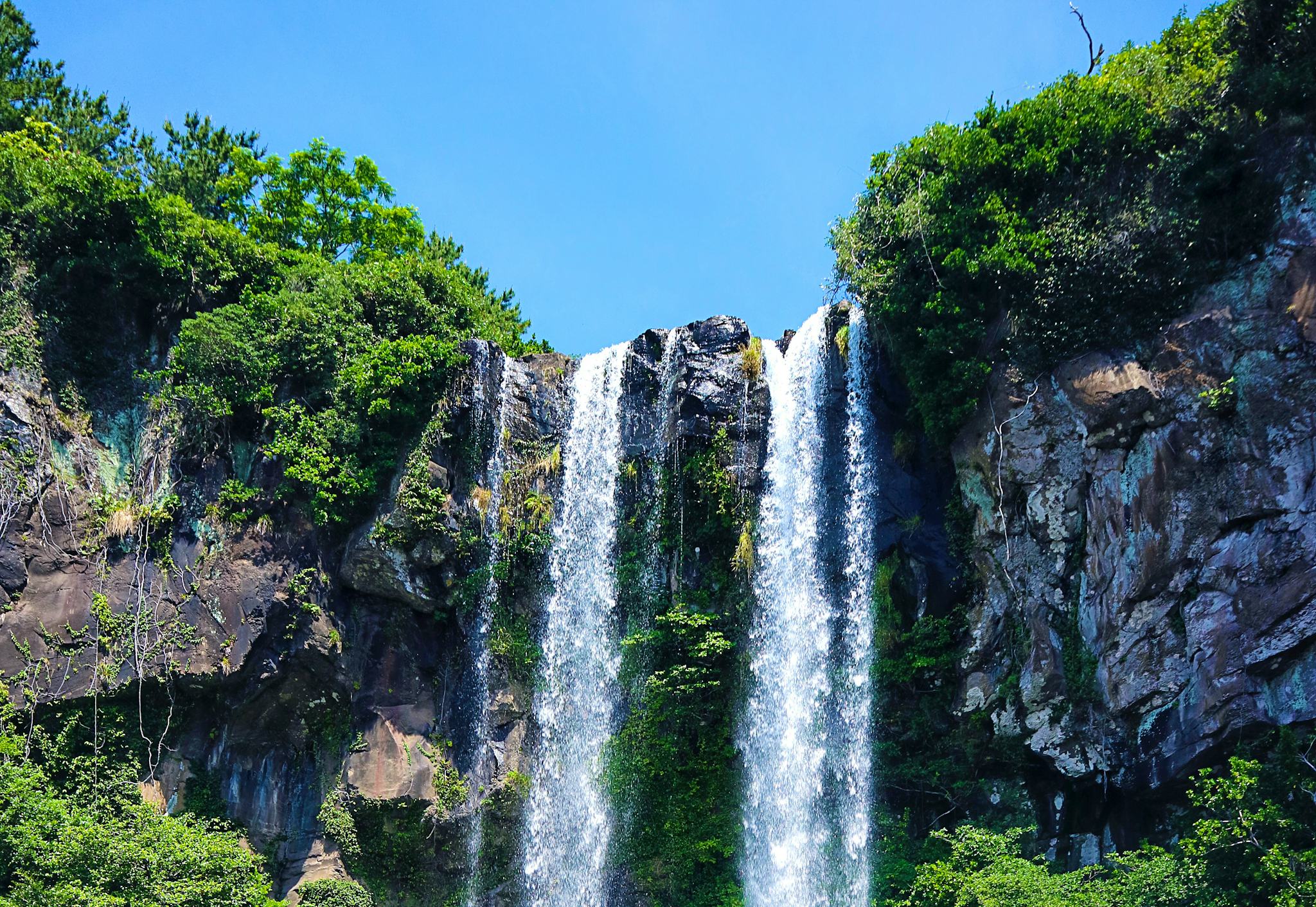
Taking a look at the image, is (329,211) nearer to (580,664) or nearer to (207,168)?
(207,168)

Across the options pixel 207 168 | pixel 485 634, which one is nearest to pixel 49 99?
pixel 207 168

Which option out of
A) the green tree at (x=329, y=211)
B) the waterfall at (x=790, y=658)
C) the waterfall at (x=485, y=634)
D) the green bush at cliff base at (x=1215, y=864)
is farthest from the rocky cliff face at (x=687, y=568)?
the green tree at (x=329, y=211)

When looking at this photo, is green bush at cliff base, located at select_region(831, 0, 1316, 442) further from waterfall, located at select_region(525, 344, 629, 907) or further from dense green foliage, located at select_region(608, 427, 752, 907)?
waterfall, located at select_region(525, 344, 629, 907)

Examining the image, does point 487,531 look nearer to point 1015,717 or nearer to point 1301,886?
point 1015,717

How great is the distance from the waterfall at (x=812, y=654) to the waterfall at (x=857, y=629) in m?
0.02

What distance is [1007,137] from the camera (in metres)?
16.2

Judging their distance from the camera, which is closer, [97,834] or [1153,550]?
[1153,550]

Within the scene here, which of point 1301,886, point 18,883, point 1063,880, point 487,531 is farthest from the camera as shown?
point 487,531

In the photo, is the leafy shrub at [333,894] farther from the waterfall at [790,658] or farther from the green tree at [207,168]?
the green tree at [207,168]

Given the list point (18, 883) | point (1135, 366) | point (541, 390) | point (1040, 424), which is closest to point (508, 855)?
point (18, 883)

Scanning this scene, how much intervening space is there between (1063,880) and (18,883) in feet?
47.5

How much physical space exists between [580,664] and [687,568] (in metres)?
2.65

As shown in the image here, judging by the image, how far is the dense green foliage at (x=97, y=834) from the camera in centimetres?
1414

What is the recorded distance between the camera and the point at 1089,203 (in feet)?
50.1
